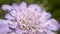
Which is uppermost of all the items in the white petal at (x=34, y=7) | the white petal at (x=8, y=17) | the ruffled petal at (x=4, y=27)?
the white petal at (x=34, y=7)

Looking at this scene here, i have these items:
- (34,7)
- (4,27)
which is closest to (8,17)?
(4,27)

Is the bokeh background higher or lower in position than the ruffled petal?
higher

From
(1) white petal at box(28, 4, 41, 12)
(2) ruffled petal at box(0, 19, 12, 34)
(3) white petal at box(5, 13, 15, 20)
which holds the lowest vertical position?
(2) ruffled petal at box(0, 19, 12, 34)

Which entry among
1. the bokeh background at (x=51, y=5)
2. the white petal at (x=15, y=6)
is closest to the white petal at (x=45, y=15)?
the bokeh background at (x=51, y=5)

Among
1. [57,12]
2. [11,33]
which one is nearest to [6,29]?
[11,33]

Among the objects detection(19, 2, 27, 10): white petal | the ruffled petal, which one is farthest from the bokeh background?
the ruffled petal

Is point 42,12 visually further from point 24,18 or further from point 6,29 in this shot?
point 6,29

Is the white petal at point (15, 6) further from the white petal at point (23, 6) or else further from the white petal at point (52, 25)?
the white petal at point (52, 25)

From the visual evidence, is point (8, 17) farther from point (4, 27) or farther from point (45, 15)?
point (45, 15)

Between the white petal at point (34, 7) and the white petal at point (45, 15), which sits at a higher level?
the white petal at point (34, 7)

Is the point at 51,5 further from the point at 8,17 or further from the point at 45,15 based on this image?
the point at 8,17

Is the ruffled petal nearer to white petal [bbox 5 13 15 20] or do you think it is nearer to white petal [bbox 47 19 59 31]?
white petal [bbox 5 13 15 20]

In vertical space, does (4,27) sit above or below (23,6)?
below
